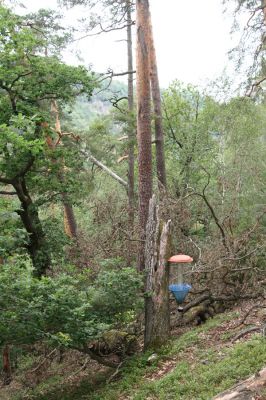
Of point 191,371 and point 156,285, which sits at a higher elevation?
point 156,285

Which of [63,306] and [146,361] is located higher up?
[63,306]

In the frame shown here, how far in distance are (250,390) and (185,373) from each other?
222cm

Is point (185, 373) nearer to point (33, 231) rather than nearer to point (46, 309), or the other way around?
point (46, 309)

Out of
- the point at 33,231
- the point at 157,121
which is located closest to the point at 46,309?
the point at 33,231

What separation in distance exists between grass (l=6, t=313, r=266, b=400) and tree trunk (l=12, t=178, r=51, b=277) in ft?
8.80

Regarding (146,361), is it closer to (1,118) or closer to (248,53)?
(1,118)

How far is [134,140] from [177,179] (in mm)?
2896

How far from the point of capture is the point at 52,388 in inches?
343

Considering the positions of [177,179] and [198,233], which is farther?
[177,179]

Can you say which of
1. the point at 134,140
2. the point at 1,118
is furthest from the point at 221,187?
the point at 1,118

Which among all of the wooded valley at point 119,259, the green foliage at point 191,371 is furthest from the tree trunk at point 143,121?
the green foliage at point 191,371

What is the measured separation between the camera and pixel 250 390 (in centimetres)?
472

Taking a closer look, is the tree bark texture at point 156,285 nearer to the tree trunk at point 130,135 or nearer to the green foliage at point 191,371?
the green foliage at point 191,371

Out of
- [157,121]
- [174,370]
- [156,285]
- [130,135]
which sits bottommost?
[174,370]
